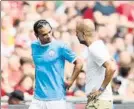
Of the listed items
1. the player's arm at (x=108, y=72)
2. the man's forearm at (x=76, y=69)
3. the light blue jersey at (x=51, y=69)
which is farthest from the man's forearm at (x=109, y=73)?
the light blue jersey at (x=51, y=69)

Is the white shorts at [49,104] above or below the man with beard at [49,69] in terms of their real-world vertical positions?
below

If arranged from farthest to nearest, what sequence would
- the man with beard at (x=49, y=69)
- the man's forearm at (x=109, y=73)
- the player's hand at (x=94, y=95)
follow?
the man with beard at (x=49, y=69)
the player's hand at (x=94, y=95)
the man's forearm at (x=109, y=73)

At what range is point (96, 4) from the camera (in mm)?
14812

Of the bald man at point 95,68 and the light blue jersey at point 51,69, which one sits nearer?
the bald man at point 95,68

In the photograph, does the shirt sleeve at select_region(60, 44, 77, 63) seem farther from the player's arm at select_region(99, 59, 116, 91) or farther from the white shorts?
the player's arm at select_region(99, 59, 116, 91)

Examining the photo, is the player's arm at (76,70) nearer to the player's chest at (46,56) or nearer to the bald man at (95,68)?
the player's chest at (46,56)

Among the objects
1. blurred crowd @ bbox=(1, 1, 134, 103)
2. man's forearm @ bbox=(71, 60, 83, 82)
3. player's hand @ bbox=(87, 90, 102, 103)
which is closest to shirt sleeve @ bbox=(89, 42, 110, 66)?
player's hand @ bbox=(87, 90, 102, 103)

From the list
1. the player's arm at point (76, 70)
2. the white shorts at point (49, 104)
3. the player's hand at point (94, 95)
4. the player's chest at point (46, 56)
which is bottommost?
the white shorts at point (49, 104)

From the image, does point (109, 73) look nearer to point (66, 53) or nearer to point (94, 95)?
point (94, 95)

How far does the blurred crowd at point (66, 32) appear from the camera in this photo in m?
Answer: 12.6

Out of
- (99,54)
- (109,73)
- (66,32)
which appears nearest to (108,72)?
(109,73)

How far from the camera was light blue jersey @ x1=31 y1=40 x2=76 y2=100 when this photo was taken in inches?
295

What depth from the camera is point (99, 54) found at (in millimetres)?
6762

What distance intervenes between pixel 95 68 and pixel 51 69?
77 cm
